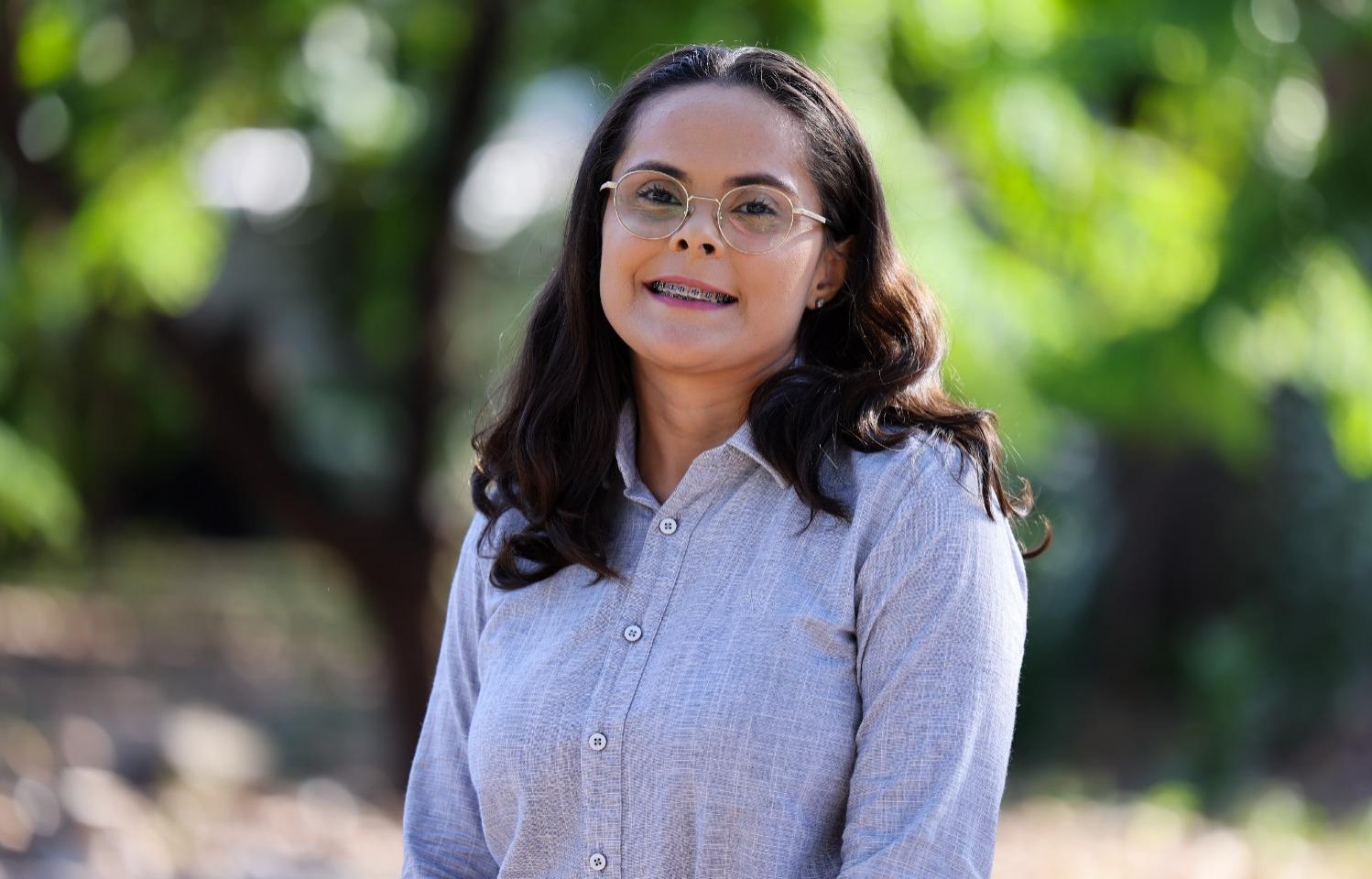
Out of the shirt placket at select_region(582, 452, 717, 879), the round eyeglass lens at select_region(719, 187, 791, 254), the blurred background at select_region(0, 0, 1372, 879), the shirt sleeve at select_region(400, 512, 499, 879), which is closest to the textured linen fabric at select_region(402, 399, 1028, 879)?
the shirt placket at select_region(582, 452, 717, 879)

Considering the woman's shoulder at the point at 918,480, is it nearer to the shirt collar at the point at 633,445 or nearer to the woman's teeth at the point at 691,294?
the shirt collar at the point at 633,445

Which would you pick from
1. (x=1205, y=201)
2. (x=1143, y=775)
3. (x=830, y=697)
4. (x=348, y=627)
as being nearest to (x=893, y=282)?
(x=830, y=697)

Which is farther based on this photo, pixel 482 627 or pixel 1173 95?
pixel 1173 95

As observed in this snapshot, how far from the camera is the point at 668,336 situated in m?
2.13

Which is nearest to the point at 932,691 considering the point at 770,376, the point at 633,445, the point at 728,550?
the point at 728,550

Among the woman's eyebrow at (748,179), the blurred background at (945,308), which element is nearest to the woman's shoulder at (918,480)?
the woman's eyebrow at (748,179)

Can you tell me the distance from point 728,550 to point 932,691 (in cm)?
35

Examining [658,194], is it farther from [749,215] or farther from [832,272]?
[832,272]

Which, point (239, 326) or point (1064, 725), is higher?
point (239, 326)

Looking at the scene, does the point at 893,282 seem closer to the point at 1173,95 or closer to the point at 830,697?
the point at 830,697

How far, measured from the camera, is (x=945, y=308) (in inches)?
179

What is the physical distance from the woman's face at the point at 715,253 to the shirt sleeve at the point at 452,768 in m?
0.49

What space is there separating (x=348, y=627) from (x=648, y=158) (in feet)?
42.8

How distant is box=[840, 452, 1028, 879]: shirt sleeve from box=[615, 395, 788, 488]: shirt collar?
22 centimetres
